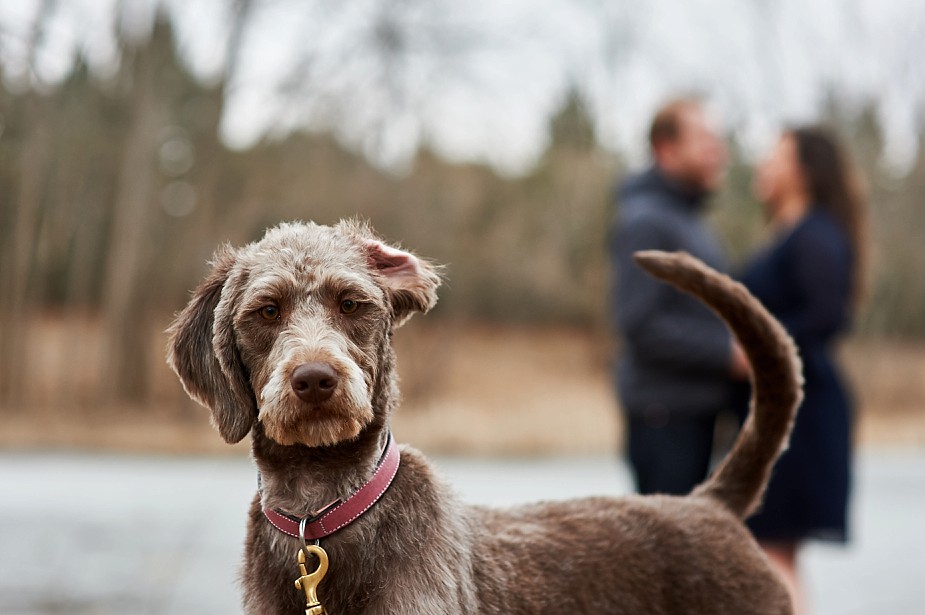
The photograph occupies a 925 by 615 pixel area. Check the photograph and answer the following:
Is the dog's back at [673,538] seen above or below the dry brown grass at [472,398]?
above

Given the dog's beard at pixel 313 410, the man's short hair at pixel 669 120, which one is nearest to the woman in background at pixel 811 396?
the man's short hair at pixel 669 120

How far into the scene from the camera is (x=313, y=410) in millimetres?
2131

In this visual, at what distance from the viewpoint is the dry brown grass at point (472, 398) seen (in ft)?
46.2

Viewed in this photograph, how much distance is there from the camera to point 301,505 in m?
2.30

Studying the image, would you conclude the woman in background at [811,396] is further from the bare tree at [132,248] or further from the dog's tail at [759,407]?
the bare tree at [132,248]

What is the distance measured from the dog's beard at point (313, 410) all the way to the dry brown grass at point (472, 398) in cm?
702

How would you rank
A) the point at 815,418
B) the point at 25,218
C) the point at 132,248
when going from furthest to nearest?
the point at 132,248
the point at 25,218
the point at 815,418

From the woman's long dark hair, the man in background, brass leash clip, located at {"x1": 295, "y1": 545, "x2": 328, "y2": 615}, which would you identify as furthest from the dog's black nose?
the woman's long dark hair

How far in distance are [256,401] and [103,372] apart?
610 inches

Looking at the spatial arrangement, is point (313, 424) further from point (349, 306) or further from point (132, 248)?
point (132, 248)

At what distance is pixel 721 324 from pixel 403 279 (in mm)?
2834

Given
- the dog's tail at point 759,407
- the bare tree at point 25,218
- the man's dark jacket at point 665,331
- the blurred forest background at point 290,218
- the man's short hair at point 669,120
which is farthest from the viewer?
the blurred forest background at point 290,218

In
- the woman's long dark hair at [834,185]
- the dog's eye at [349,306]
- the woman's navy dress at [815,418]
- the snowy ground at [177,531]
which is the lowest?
the snowy ground at [177,531]

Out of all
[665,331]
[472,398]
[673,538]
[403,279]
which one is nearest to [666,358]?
[665,331]
